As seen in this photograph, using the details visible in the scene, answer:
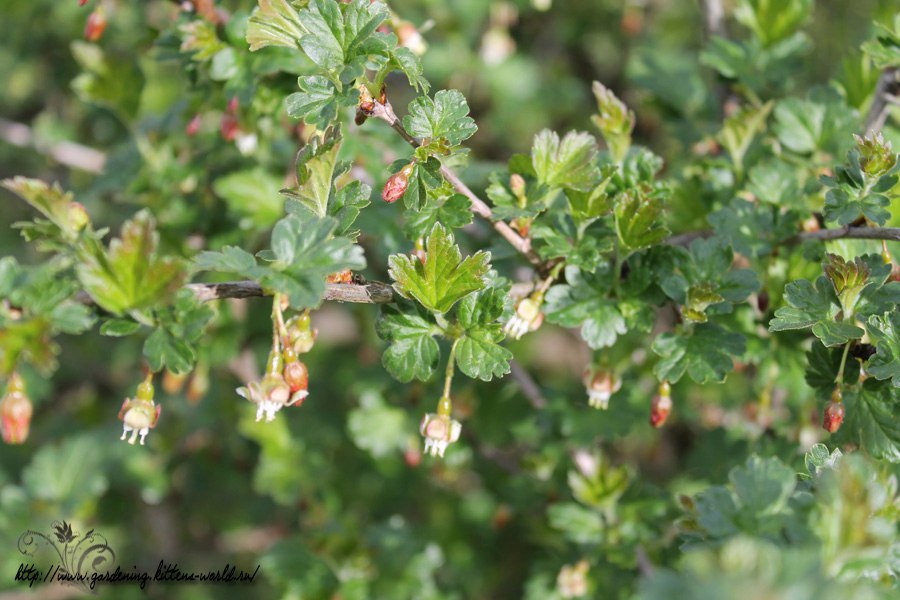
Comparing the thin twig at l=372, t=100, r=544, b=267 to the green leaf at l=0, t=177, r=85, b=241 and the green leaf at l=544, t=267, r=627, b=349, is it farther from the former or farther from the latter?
the green leaf at l=0, t=177, r=85, b=241

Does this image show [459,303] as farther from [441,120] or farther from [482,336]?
[441,120]

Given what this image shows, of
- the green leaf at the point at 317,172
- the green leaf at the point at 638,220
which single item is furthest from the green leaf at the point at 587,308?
the green leaf at the point at 317,172

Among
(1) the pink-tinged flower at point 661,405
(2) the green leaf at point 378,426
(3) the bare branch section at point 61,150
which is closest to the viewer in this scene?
(1) the pink-tinged flower at point 661,405

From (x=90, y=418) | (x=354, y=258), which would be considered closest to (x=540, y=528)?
(x=354, y=258)

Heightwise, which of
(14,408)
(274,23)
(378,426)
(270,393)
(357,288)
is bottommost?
(378,426)

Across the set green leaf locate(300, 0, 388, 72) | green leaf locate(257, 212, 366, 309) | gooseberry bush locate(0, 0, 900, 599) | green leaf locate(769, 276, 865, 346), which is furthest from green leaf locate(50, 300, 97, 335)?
green leaf locate(769, 276, 865, 346)

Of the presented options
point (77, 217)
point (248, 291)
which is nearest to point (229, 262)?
point (248, 291)

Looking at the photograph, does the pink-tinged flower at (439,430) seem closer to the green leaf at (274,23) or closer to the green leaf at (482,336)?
the green leaf at (482,336)

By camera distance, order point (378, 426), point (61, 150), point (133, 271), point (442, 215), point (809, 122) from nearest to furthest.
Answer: point (133, 271) < point (442, 215) < point (809, 122) < point (378, 426) < point (61, 150)
